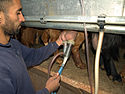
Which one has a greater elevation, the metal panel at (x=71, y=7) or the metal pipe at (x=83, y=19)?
the metal panel at (x=71, y=7)

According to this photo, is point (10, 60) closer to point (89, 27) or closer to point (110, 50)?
point (89, 27)

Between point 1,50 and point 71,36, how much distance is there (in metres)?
0.65

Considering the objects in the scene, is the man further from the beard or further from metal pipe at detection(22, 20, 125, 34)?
metal pipe at detection(22, 20, 125, 34)

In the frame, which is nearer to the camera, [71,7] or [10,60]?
[10,60]

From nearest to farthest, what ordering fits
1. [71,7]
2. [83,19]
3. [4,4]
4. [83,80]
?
[4,4] → [83,19] → [71,7] → [83,80]

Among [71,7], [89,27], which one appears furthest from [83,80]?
[71,7]

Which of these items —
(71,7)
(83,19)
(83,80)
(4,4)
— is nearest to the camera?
(4,4)

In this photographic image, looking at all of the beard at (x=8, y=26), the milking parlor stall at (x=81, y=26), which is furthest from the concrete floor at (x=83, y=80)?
the beard at (x=8, y=26)

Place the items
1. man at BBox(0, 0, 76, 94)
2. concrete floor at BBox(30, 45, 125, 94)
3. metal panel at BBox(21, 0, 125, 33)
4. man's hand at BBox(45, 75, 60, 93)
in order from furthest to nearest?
concrete floor at BBox(30, 45, 125, 94) < man's hand at BBox(45, 75, 60, 93) < metal panel at BBox(21, 0, 125, 33) < man at BBox(0, 0, 76, 94)

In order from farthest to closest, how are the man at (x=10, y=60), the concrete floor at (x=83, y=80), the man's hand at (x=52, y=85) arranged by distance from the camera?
1. the concrete floor at (x=83, y=80)
2. the man's hand at (x=52, y=85)
3. the man at (x=10, y=60)

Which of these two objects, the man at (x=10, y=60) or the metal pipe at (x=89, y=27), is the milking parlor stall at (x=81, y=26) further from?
the man at (x=10, y=60)

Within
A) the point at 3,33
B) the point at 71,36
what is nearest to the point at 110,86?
the point at 71,36

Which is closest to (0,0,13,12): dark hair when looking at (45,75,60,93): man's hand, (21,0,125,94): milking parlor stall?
(21,0,125,94): milking parlor stall

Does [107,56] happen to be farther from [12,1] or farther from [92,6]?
[12,1]
